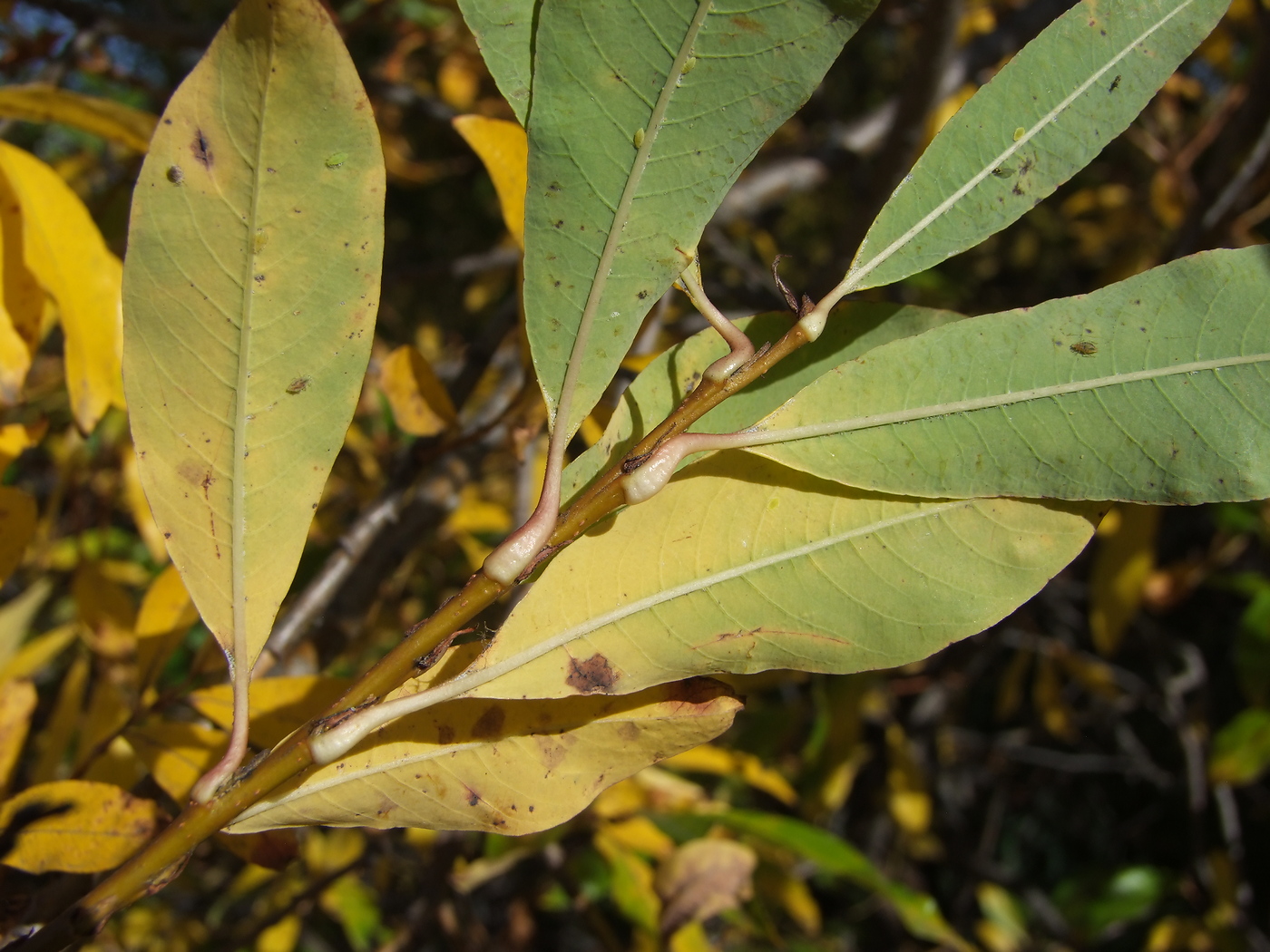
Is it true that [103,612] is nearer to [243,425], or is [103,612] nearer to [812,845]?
[243,425]

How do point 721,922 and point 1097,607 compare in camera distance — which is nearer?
point 1097,607

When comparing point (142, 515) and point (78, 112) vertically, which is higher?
point (78, 112)

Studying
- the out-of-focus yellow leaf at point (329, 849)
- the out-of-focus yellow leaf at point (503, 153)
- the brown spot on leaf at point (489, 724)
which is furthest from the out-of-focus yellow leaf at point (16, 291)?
the out-of-focus yellow leaf at point (329, 849)

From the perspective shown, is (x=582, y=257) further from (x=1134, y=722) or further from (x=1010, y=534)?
(x=1134, y=722)

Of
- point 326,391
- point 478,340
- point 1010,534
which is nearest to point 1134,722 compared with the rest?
point 478,340

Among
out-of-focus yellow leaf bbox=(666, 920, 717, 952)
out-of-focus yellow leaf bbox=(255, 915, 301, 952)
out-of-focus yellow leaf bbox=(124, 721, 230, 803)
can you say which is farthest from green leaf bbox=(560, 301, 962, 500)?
out-of-focus yellow leaf bbox=(255, 915, 301, 952)

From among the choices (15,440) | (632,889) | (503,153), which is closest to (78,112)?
(15,440)
